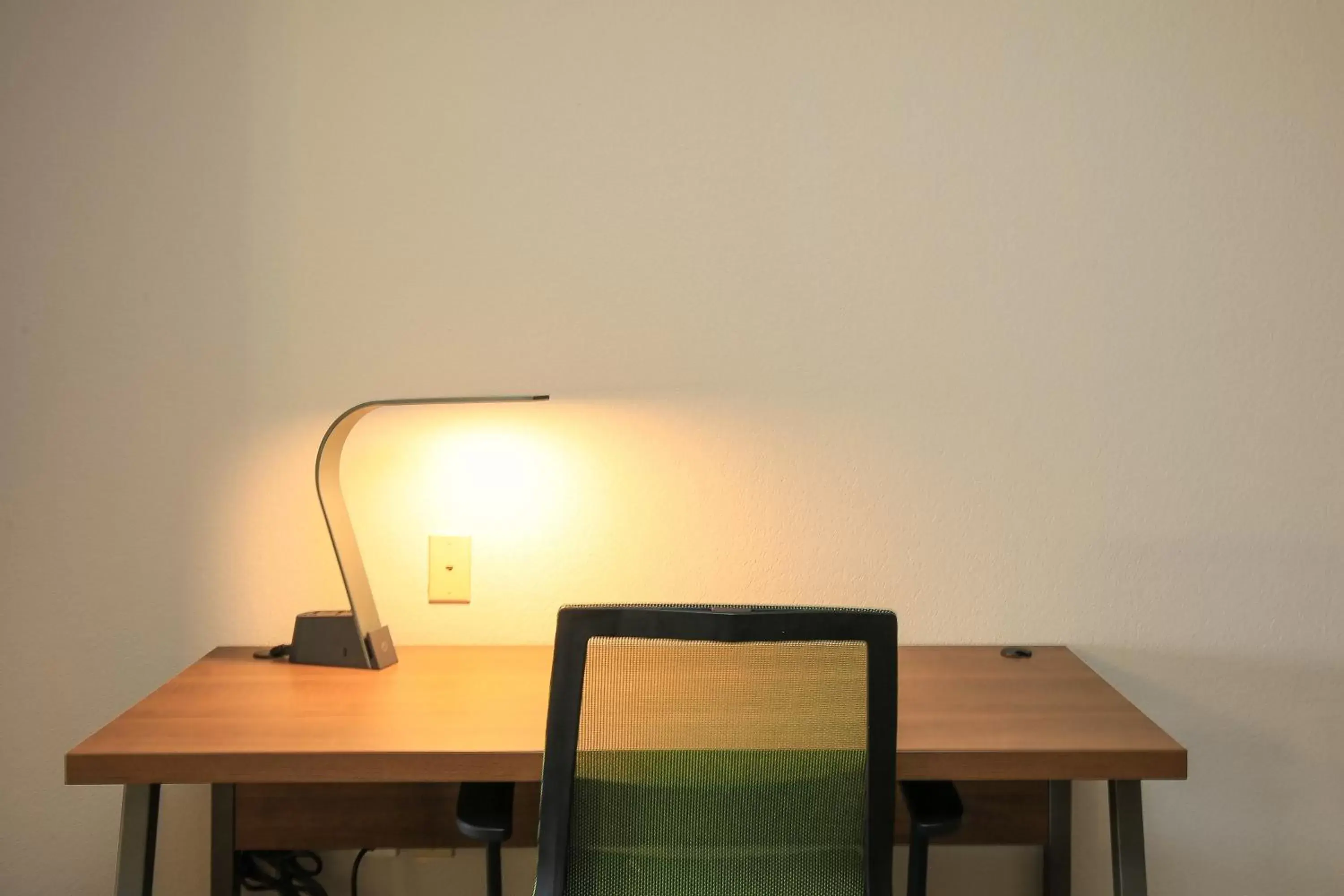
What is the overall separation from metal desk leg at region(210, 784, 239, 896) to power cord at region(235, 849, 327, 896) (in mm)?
21

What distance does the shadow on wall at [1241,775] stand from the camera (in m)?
2.18

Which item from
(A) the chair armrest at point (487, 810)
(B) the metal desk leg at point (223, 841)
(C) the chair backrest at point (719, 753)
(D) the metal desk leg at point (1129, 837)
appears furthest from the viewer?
(B) the metal desk leg at point (223, 841)

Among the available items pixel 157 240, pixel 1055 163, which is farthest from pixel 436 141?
pixel 1055 163

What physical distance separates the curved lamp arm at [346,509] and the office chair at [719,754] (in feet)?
2.10

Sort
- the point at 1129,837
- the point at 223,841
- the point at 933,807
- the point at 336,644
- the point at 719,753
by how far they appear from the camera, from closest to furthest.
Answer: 1. the point at 719,753
2. the point at 933,807
3. the point at 1129,837
4. the point at 336,644
5. the point at 223,841

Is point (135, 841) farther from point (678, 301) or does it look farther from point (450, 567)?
point (678, 301)

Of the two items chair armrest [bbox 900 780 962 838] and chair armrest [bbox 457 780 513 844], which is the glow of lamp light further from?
chair armrest [bbox 900 780 962 838]

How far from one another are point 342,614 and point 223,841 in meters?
0.49

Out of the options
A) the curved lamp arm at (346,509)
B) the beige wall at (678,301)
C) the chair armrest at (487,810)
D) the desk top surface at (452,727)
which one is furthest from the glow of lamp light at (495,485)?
the chair armrest at (487,810)

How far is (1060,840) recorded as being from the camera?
215 cm

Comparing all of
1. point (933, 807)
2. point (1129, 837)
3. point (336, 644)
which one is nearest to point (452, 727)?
point (336, 644)

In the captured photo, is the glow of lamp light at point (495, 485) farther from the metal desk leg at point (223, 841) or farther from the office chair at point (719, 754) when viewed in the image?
the office chair at point (719, 754)

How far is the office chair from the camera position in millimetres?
1377

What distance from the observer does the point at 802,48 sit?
2.13m
